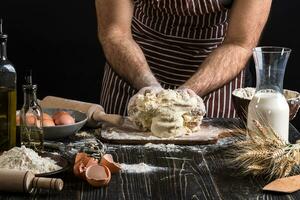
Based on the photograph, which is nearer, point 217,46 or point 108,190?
point 108,190

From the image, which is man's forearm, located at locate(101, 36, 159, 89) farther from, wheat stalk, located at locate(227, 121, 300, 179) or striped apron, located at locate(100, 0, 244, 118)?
wheat stalk, located at locate(227, 121, 300, 179)

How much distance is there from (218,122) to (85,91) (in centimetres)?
173

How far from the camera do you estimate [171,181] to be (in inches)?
61.4

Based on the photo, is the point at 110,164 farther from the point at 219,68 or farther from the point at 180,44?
the point at 180,44

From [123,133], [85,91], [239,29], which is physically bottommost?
[85,91]

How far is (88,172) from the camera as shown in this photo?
1536 millimetres

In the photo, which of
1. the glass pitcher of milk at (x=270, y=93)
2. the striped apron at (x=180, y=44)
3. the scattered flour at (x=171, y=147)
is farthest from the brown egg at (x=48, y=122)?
the striped apron at (x=180, y=44)

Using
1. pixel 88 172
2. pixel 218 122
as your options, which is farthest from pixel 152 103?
pixel 88 172

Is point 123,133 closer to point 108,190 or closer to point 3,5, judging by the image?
point 108,190

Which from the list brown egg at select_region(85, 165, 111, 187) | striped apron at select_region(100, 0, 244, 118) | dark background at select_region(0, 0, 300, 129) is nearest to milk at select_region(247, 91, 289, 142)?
brown egg at select_region(85, 165, 111, 187)

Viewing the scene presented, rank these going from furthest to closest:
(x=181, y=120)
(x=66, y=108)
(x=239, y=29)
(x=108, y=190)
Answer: (x=239, y=29) → (x=66, y=108) → (x=181, y=120) → (x=108, y=190)

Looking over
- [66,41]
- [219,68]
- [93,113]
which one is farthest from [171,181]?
[66,41]

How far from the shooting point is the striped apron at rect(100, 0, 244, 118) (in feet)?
8.77

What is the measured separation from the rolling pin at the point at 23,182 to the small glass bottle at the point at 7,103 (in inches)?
11.5
